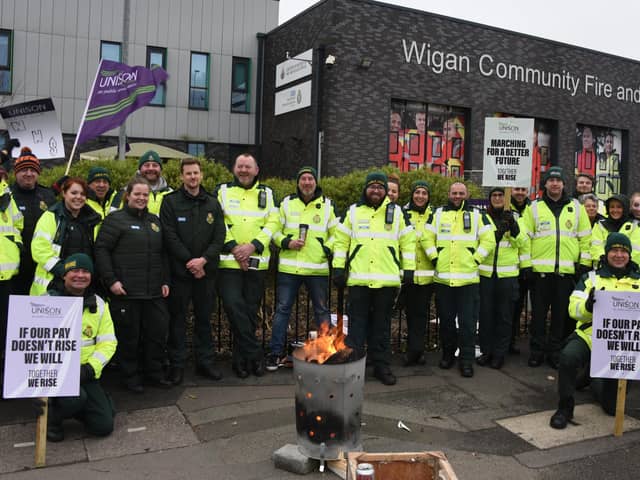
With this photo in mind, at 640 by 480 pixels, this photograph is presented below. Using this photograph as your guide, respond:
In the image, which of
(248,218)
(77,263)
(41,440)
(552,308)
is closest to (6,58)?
(248,218)

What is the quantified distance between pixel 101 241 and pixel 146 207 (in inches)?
20.7

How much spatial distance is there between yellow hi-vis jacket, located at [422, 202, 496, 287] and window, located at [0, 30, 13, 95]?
20.2 metres

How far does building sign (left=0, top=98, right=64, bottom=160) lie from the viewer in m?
7.56

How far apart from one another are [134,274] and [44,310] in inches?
51.0

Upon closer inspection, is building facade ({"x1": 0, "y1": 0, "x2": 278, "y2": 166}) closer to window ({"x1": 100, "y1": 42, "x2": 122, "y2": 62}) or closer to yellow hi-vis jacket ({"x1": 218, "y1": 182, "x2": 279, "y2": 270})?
window ({"x1": 100, "y1": 42, "x2": 122, "y2": 62})

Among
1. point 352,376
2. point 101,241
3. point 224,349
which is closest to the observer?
point 352,376

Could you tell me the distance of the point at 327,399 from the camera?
14.0 feet

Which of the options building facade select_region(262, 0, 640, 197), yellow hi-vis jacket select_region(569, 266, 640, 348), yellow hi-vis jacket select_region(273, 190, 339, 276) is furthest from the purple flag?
building facade select_region(262, 0, 640, 197)

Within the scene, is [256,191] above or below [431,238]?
above

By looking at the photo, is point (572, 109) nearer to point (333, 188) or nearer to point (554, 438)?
point (333, 188)

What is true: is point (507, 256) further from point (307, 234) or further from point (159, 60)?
Result: point (159, 60)

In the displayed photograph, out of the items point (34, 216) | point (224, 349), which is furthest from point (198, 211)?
point (224, 349)

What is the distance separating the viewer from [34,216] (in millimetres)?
6082

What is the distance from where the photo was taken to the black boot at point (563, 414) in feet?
17.4
